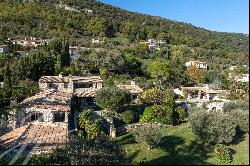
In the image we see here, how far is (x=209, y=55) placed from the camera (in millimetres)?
105625

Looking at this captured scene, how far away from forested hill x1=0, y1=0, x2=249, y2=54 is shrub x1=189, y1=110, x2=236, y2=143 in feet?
206

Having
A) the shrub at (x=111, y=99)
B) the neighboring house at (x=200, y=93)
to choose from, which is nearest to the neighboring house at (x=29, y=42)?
the neighboring house at (x=200, y=93)

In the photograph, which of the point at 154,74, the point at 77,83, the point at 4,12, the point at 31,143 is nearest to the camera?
the point at 31,143

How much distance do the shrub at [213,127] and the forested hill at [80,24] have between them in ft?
206

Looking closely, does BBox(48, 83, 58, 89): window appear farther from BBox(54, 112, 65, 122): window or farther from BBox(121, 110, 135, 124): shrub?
BBox(54, 112, 65, 122): window

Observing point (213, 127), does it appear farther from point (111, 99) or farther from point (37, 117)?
point (37, 117)

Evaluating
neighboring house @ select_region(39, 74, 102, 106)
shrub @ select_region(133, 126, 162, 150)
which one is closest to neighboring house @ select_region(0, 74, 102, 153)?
neighboring house @ select_region(39, 74, 102, 106)

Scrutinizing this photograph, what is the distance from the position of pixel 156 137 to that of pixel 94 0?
120 m

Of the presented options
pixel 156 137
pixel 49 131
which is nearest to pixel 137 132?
pixel 156 137

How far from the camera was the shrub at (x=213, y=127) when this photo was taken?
30641mm

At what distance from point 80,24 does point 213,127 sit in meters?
82.1

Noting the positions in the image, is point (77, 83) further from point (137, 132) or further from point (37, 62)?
point (137, 132)

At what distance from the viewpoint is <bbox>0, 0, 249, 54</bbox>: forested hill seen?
323 ft

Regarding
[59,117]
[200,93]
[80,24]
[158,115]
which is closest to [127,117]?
[158,115]
